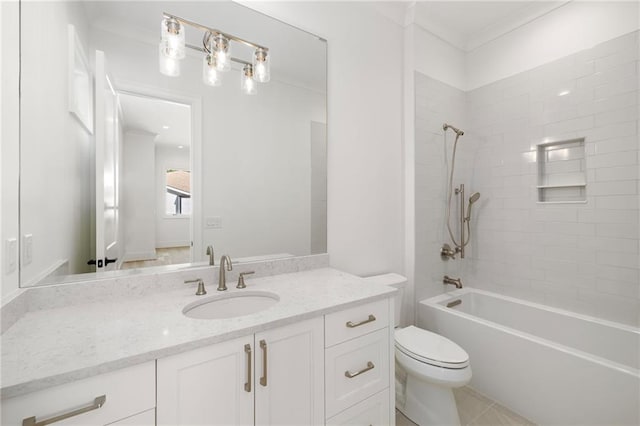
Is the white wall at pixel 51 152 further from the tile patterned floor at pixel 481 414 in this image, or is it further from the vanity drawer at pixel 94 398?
the tile patterned floor at pixel 481 414

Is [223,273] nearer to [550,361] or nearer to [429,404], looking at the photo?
[429,404]

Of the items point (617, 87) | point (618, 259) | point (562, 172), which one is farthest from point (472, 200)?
point (617, 87)

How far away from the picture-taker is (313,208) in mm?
1804

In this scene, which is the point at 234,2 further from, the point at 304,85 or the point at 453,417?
the point at 453,417

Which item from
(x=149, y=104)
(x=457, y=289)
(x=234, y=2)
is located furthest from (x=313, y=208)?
(x=457, y=289)

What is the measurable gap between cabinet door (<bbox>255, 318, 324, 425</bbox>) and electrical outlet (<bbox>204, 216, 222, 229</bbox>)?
723 mm

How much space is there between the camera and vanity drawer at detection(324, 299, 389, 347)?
112 centimetres

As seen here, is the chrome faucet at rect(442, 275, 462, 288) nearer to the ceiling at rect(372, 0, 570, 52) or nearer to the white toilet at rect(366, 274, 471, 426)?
the white toilet at rect(366, 274, 471, 426)

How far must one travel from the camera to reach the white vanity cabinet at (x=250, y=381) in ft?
2.62

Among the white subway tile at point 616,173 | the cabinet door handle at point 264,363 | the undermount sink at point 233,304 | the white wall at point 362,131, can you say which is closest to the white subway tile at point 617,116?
the white subway tile at point 616,173

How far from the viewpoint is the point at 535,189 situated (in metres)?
2.25

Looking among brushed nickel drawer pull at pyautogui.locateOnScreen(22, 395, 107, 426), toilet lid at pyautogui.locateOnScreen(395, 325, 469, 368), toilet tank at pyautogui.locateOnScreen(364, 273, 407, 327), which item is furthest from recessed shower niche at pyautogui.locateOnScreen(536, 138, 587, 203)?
brushed nickel drawer pull at pyautogui.locateOnScreen(22, 395, 107, 426)

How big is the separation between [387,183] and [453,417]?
1.54 metres

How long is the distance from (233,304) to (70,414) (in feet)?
2.15
